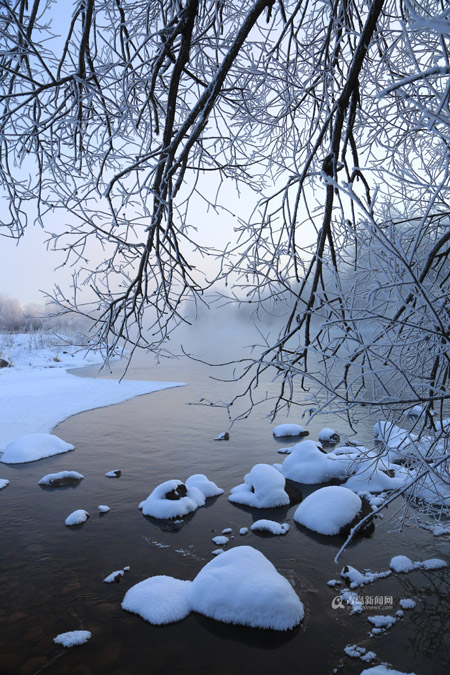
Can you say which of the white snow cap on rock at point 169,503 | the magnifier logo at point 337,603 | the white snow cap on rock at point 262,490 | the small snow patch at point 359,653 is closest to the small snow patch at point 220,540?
the white snow cap on rock at point 169,503

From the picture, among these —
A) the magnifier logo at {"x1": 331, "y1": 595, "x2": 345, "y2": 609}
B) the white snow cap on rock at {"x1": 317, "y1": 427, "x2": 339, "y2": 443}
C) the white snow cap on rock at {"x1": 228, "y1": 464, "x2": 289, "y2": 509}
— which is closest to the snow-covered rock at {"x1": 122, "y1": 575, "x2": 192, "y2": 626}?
the magnifier logo at {"x1": 331, "y1": 595, "x2": 345, "y2": 609}

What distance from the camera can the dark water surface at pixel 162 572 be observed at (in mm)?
4664

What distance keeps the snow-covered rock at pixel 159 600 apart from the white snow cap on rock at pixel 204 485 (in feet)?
9.54

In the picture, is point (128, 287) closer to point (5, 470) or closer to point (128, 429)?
point (5, 470)

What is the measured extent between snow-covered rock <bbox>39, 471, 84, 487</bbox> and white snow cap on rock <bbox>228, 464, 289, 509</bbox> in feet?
10.4

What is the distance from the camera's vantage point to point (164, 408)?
16.8 meters

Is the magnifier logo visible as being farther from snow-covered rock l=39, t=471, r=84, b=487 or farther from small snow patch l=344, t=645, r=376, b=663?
snow-covered rock l=39, t=471, r=84, b=487

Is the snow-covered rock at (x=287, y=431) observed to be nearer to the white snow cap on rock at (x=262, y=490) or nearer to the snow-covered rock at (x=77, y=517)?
the white snow cap on rock at (x=262, y=490)

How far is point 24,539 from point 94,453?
4.36 metres

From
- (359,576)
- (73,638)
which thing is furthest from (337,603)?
(73,638)

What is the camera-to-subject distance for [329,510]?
24.3 feet

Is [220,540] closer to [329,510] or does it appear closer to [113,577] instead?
[113,577]

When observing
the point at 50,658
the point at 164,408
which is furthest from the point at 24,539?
the point at 164,408

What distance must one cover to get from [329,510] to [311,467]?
2.19 meters
